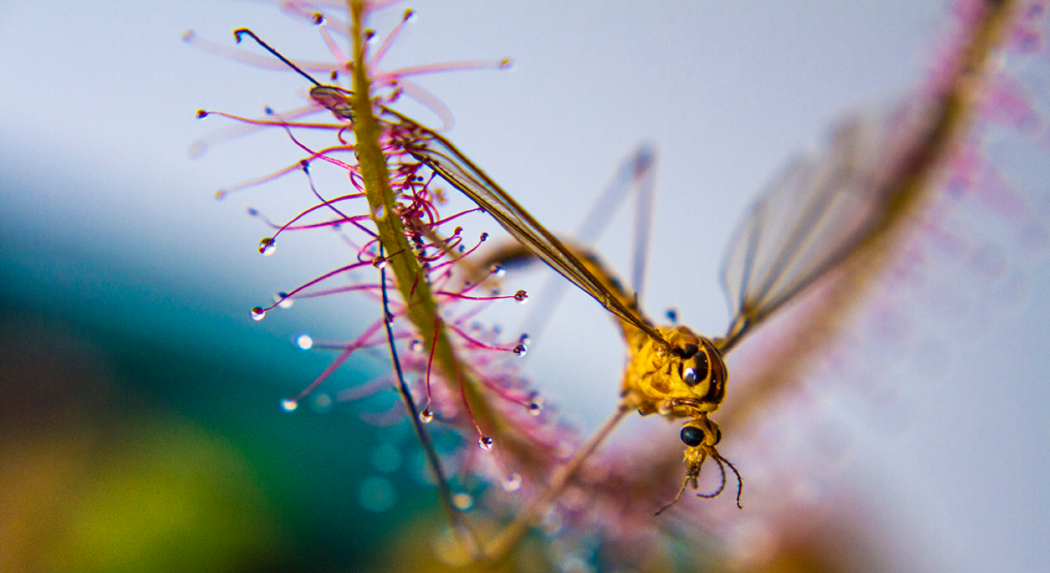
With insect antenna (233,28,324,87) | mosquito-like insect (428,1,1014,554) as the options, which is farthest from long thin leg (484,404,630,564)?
insect antenna (233,28,324,87)

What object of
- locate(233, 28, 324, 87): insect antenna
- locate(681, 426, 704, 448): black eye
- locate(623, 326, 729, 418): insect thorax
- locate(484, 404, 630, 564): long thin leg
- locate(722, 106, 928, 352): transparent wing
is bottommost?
locate(484, 404, 630, 564): long thin leg

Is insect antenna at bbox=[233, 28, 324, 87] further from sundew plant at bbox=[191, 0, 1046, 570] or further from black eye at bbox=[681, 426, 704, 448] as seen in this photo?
black eye at bbox=[681, 426, 704, 448]

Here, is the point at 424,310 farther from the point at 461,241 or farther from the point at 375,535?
the point at 375,535

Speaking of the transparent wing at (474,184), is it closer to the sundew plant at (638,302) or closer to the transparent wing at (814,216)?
the sundew plant at (638,302)

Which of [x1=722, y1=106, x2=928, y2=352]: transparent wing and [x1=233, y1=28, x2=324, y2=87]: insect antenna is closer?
[x1=233, y1=28, x2=324, y2=87]: insect antenna

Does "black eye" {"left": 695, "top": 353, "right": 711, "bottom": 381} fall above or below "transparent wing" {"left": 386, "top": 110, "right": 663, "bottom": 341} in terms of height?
below

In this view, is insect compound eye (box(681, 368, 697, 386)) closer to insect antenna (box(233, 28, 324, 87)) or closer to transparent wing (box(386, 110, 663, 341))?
transparent wing (box(386, 110, 663, 341))
